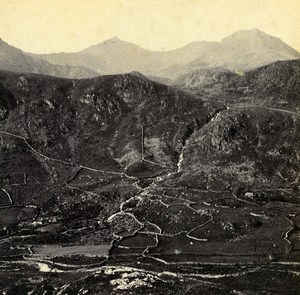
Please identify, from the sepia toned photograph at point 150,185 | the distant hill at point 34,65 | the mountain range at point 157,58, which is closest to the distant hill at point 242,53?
the mountain range at point 157,58

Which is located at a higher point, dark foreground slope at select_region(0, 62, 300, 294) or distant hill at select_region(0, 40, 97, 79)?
distant hill at select_region(0, 40, 97, 79)

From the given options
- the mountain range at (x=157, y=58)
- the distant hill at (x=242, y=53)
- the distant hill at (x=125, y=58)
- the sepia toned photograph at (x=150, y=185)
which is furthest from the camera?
the distant hill at (x=125, y=58)

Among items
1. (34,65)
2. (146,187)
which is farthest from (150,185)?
(34,65)

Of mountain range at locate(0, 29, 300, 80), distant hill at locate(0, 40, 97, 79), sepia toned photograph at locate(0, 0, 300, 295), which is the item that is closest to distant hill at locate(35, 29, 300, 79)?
mountain range at locate(0, 29, 300, 80)

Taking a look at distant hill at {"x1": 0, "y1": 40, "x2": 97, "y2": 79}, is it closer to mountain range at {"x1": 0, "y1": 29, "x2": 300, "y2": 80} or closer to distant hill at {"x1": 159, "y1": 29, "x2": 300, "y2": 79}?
mountain range at {"x1": 0, "y1": 29, "x2": 300, "y2": 80}

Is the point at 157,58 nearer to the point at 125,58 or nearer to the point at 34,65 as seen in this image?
the point at 125,58

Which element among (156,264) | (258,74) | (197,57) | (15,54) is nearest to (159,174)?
(156,264)

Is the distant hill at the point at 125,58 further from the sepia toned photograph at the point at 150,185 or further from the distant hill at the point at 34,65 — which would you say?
the sepia toned photograph at the point at 150,185
